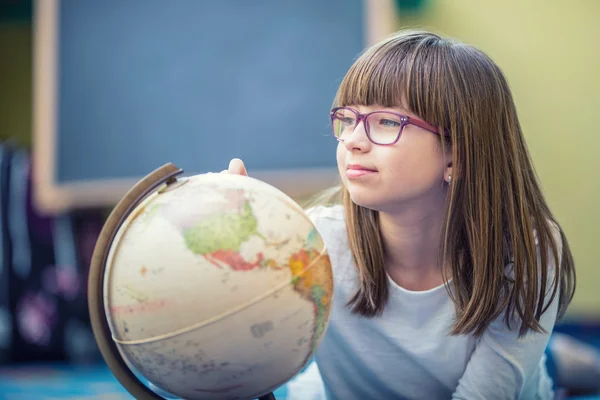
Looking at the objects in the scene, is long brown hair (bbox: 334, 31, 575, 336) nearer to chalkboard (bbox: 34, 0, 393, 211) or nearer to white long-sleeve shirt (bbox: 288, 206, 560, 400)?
white long-sleeve shirt (bbox: 288, 206, 560, 400)

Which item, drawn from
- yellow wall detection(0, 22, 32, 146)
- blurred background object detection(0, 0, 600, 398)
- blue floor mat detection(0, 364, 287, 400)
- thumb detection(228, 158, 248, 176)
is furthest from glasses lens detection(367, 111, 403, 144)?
yellow wall detection(0, 22, 32, 146)

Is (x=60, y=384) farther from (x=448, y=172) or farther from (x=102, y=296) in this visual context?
(x=448, y=172)

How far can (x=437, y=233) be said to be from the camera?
5.71 feet

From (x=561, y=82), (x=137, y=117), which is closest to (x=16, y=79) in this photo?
(x=137, y=117)

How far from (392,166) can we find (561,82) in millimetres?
3268

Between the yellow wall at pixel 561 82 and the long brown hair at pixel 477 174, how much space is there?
9.30ft

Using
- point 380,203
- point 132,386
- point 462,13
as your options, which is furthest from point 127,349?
point 462,13

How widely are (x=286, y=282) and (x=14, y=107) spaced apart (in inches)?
171

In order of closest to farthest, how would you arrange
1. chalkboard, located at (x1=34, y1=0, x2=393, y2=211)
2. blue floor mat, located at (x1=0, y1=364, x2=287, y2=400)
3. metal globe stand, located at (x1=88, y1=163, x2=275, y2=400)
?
metal globe stand, located at (x1=88, y1=163, x2=275, y2=400)
blue floor mat, located at (x1=0, y1=364, x2=287, y2=400)
chalkboard, located at (x1=34, y1=0, x2=393, y2=211)

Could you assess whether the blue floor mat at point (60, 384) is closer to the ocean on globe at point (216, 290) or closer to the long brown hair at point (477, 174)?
the long brown hair at point (477, 174)

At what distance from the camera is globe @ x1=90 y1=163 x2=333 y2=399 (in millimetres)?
1145

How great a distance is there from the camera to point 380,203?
5.12ft

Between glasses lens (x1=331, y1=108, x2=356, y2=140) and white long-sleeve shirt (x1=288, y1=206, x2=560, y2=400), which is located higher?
glasses lens (x1=331, y1=108, x2=356, y2=140)

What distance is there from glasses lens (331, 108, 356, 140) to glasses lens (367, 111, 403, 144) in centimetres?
6
